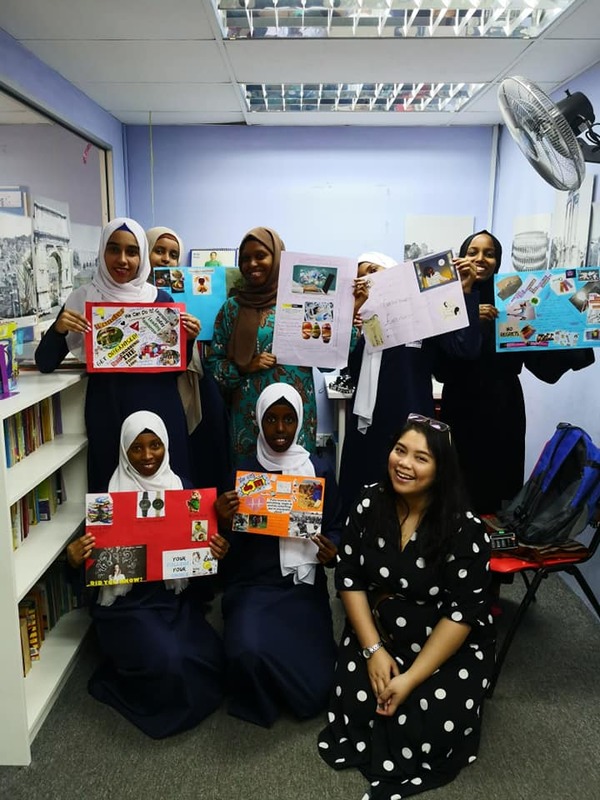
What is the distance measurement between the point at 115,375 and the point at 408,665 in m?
1.39

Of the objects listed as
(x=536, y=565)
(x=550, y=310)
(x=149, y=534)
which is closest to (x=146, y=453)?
(x=149, y=534)

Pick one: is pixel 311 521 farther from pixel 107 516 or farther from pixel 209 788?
pixel 209 788

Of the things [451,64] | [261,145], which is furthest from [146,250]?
[261,145]

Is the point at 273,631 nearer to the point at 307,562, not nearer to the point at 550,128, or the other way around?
the point at 307,562

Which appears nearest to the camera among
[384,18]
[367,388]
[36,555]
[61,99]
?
[36,555]

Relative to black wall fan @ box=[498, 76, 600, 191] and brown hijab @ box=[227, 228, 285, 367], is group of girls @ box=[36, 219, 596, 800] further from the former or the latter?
black wall fan @ box=[498, 76, 600, 191]

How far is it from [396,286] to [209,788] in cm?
174

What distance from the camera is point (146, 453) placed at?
215cm

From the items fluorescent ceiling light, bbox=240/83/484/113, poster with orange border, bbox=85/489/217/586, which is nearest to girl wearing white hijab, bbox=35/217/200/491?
poster with orange border, bbox=85/489/217/586

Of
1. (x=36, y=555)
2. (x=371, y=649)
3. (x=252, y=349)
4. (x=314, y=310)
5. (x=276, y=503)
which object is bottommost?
(x=371, y=649)

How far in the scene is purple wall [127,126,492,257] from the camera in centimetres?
454

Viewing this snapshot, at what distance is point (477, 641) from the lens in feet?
6.57

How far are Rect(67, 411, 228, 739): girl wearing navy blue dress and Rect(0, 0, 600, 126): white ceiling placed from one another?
1.71 metres

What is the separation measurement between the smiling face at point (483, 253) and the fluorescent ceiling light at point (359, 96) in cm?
159
